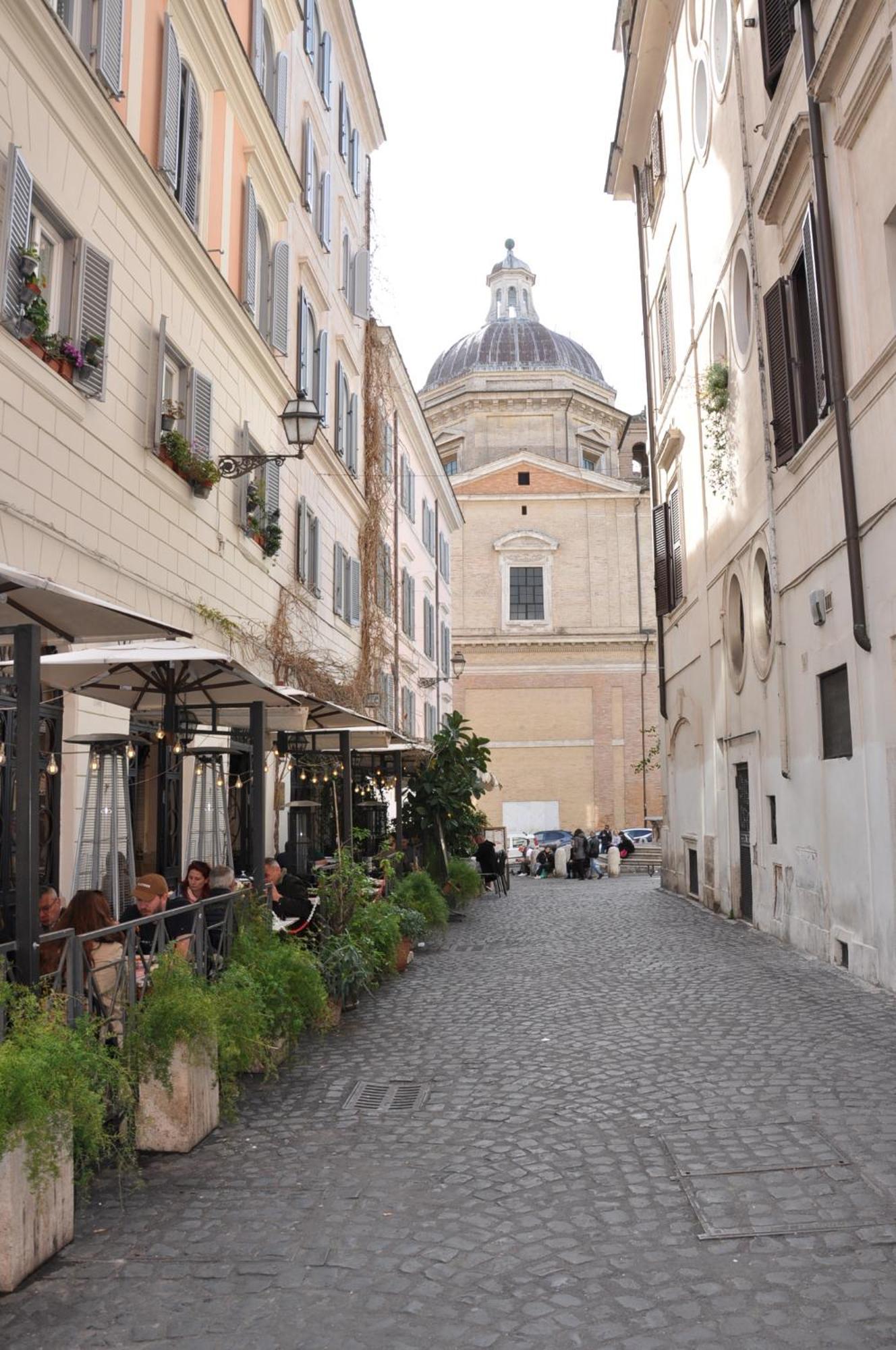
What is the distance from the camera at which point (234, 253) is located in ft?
48.2

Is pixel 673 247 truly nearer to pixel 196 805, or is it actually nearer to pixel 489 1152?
pixel 196 805

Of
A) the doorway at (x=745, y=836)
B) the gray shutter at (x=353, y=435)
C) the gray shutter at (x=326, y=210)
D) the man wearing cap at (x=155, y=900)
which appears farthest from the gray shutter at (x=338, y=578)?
the man wearing cap at (x=155, y=900)

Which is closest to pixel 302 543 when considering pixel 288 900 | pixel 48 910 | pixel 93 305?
pixel 93 305

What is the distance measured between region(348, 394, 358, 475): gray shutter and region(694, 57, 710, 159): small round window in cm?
820

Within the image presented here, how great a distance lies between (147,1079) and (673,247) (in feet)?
60.8

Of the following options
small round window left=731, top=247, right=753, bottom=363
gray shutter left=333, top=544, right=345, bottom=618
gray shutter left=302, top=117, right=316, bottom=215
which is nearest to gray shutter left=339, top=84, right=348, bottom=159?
gray shutter left=302, top=117, right=316, bottom=215

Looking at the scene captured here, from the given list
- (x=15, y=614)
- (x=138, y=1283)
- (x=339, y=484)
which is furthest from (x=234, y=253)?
(x=138, y=1283)

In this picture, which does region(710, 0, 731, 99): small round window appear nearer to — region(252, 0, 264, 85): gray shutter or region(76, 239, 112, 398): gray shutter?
region(252, 0, 264, 85): gray shutter

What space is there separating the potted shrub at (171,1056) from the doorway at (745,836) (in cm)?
1106

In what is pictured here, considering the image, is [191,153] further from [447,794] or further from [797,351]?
[447,794]

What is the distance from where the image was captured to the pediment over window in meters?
48.5

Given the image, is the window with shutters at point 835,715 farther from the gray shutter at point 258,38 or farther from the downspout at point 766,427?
the gray shutter at point 258,38

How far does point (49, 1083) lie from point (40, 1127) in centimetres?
15

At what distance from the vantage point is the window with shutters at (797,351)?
11344mm
